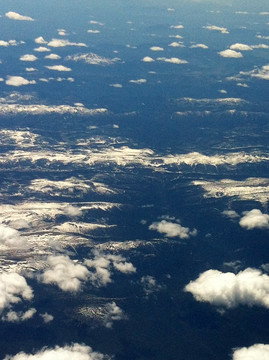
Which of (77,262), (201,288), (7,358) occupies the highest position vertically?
(77,262)

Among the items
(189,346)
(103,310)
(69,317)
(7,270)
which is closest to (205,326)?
(189,346)

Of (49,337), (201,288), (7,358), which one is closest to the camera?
(7,358)

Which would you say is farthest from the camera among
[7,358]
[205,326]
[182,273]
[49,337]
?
[182,273]

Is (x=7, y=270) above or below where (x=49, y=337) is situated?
above

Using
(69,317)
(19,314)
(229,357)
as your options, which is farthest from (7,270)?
(229,357)

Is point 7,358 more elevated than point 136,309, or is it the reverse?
point 136,309

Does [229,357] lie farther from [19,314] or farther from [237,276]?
[19,314]

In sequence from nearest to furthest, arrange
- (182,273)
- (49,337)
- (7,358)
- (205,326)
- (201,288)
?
(7,358), (49,337), (205,326), (201,288), (182,273)

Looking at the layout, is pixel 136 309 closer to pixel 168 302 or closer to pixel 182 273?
pixel 168 302

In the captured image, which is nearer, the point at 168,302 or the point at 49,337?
the point at 49,337
